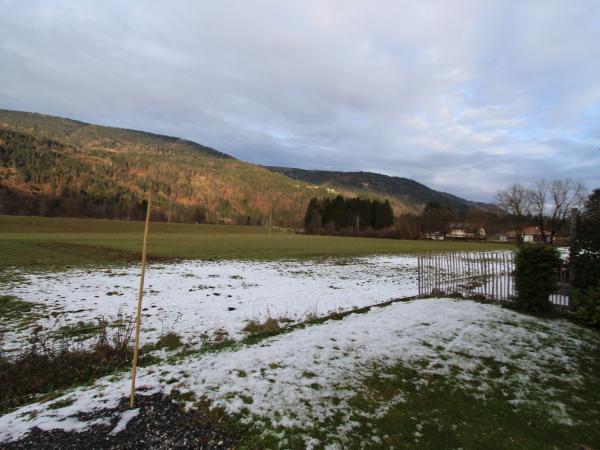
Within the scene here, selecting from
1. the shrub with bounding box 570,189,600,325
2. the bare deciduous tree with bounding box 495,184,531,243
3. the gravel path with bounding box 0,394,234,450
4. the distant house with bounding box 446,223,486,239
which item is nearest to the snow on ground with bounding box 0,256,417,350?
the gravel path with bounding box 0,394,234,450

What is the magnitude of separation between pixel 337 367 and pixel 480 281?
11.8 metres

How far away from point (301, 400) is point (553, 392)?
4267mm

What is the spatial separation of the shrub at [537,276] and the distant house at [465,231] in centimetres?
10412

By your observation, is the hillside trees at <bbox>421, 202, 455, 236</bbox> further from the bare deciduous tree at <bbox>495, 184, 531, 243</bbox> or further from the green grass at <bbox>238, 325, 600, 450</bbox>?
the green grass at <bbox>238, 325, 600, 450</bbox>

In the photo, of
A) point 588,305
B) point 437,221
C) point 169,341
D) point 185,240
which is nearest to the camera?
point 169,341

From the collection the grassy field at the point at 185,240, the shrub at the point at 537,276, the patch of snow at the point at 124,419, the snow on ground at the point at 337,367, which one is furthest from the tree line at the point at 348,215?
the patch of snow at the point at 124,419

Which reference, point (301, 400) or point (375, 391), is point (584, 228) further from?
point (301, 400)

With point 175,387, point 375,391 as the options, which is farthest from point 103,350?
point 375,391

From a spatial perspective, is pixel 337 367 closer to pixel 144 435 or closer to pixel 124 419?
pixel 144 435

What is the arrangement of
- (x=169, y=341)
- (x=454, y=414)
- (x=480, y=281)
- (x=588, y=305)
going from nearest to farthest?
1. (x=454, y=414)
2. (x=169, y=341)
3. (x=588, y=305)
4. (x=480, y=281)

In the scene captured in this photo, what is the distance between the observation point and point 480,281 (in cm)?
1462

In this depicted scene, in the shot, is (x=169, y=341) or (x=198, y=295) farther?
(x=198, y=295)

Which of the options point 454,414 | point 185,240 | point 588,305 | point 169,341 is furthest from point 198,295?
point 185,240

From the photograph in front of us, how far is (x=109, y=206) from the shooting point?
486 feet
